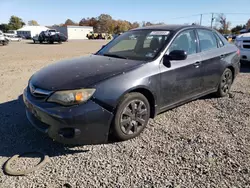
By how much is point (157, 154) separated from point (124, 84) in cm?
99

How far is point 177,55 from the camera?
340cm

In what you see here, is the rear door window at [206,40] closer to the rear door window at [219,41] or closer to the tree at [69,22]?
the rear door window at [219,41]

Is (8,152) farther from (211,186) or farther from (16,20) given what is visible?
(16,20)

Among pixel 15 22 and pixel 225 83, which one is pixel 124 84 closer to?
pixel 225 83

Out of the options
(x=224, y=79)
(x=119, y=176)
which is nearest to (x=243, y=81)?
(x=224, y=79)

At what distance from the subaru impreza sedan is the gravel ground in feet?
0.88

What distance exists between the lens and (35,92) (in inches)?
117

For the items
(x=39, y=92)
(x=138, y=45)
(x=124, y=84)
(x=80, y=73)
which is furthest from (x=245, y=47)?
(x=39, y=92)

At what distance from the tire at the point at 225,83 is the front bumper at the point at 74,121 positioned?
3.03 meters

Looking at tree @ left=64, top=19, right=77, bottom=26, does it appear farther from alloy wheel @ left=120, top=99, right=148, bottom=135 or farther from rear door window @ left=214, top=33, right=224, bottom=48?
alloy wheel @ left=120, top=99, right=148, bottom=135

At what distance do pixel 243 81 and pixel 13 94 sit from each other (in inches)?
246

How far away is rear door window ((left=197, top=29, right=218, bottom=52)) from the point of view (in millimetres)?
4277

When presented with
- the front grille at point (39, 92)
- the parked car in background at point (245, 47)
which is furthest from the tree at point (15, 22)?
the front grille at point (39, 92)

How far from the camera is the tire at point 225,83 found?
15.9 feet
